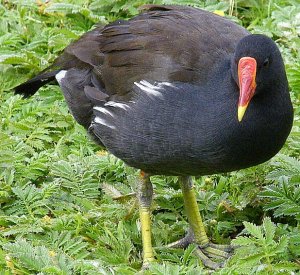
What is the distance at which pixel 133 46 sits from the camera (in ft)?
A: 17.7

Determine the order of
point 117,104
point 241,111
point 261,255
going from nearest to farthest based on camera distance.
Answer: point 241,111 < point 261,255 < point 117,104

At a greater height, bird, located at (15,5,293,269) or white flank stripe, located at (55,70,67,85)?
bird, located at (15,5,293,269)

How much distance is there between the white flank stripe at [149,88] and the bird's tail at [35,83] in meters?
1.03

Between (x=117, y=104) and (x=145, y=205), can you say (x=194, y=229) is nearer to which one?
(x=145, y=205)

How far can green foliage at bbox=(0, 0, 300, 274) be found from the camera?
5.05 meters

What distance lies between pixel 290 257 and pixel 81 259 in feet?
3.90

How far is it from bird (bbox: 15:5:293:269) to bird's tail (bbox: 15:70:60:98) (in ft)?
1.18

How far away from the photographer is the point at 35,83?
21.1 ft

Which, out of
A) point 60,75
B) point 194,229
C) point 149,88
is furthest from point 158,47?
point 194,229

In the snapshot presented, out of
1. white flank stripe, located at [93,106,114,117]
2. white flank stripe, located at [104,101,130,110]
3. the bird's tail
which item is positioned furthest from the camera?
the bird's tail

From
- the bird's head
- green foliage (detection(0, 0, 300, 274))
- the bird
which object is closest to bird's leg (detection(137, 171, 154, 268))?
the bird

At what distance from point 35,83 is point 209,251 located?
5.81 feet

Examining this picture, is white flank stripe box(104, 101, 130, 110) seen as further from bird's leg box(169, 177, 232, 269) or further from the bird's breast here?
bird's leg box(169, 177, 232, 269)

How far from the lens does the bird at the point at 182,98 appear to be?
4836mm
